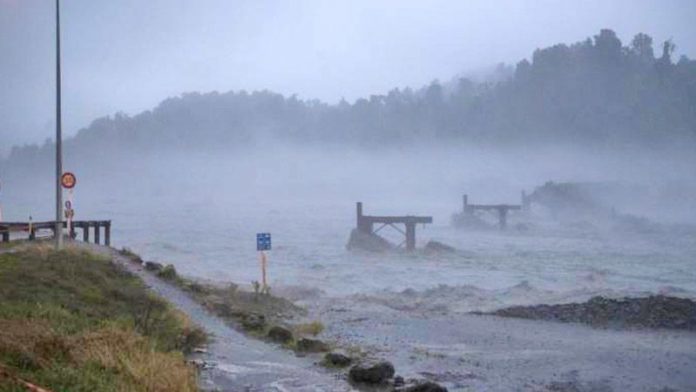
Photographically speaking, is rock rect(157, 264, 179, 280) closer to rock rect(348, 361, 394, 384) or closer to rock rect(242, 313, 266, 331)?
rock rect(242, 313, 266, 331)

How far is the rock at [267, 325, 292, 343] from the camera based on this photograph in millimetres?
16094

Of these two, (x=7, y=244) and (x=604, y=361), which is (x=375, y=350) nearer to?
(x=604, y=361)

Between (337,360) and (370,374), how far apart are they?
157 centimetres

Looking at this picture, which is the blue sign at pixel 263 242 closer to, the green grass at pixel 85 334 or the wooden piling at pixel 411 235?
the green grass at pixel 85 334

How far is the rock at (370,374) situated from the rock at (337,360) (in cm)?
109

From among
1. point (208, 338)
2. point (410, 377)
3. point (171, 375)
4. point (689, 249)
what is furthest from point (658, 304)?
point (689, 249)

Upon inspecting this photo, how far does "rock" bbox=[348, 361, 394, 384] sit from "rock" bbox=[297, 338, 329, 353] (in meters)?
2.68

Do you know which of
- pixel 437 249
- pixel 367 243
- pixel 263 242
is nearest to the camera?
pixel 263 242

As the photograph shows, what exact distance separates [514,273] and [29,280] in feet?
104

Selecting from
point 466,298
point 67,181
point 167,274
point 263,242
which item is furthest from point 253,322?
point 466,298

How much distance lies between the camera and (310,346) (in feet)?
49.3

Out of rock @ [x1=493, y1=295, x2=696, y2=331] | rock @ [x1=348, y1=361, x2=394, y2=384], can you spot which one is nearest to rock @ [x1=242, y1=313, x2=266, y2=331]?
rock @ [x1=348, y1=361, x2=394, y2=384]

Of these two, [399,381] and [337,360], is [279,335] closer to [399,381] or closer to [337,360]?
[337,360]

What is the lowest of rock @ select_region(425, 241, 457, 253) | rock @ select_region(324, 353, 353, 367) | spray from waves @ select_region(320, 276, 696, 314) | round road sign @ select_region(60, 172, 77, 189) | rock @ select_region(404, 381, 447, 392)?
rock @ select_region(425, 241, 457, 253)
